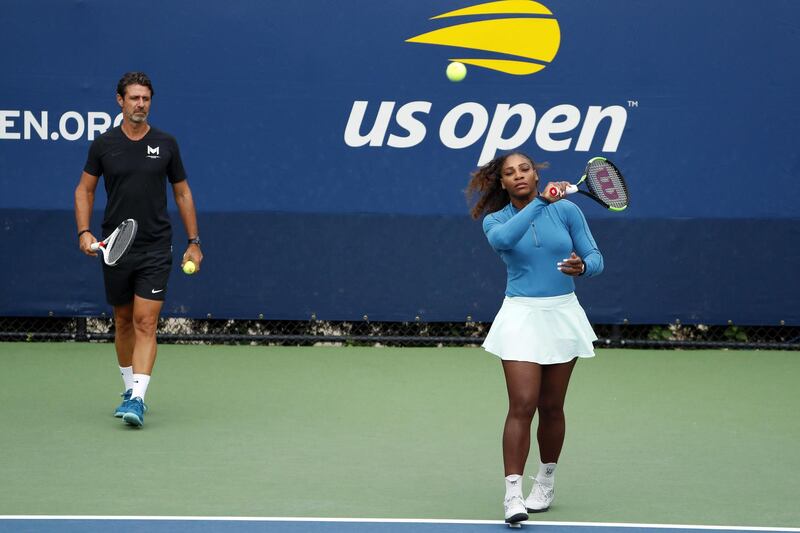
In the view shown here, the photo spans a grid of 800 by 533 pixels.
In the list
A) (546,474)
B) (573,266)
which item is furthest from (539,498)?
(573,266)

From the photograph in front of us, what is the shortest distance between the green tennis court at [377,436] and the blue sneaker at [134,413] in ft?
0.18

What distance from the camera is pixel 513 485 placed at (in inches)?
190

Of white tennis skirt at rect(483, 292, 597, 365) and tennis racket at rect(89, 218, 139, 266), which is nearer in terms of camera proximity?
white tennis skirt at rect(483, 292, 597, 365)

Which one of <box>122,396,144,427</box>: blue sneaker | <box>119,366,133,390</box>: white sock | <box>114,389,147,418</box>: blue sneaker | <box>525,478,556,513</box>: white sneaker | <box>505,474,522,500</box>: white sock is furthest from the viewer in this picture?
<box>119,366,133,390</box>: white sock

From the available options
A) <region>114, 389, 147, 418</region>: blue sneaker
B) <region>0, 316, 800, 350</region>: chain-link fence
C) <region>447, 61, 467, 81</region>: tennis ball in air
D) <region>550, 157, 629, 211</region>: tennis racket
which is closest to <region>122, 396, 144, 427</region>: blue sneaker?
<region>114, 389, 147, 418</region>: blue sneaker

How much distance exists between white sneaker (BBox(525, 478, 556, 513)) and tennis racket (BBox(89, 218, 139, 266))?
2564mm

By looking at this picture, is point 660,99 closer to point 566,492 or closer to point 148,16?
point 148,16

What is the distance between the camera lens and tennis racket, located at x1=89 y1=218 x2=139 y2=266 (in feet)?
21.8

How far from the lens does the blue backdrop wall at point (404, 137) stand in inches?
359

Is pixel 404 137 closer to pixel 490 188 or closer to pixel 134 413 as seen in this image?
pixel 134 413

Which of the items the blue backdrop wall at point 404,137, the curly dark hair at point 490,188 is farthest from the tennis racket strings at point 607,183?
the blue backdrop wall at point 404,137

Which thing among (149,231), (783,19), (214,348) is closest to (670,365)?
(783,19)

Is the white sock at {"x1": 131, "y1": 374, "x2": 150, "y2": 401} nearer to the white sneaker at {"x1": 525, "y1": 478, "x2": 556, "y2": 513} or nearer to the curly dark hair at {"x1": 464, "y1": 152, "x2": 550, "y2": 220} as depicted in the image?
the curly dark hair at {"x1": 464, "y1": 152, "x2": 550, "y2": 220}

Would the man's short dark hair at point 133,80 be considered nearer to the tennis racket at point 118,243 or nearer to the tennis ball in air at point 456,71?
the tennis racket at point 118,243
